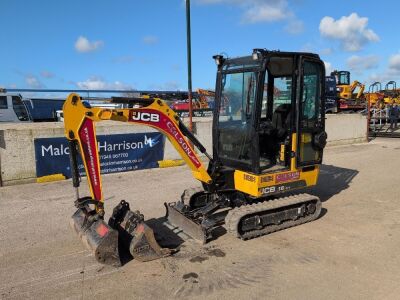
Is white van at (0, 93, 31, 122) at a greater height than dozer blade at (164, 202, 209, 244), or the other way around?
white van at (0, 93, 31, 122)

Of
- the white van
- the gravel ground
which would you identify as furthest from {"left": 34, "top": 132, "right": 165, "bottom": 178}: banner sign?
the white van

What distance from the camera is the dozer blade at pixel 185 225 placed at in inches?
207

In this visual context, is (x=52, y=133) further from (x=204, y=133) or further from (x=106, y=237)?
(x=106, y=237)

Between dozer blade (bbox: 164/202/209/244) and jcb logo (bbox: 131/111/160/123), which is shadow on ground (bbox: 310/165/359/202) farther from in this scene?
jcb logo (bbox: 131/111/160/123)

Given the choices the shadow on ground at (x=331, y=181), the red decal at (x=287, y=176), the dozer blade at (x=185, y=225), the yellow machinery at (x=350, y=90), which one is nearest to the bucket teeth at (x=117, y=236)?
the dozer blade at (x=185, y=225)

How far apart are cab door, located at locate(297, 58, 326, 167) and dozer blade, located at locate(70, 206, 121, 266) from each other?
3.13 meters

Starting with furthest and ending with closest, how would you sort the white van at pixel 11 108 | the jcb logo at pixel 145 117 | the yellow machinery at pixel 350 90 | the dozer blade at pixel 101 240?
1. the yellow machinery at pixel 350 90
2. the white van at pixel 11 108
3. the jcb logo at pixel 145 117
4. the dozer blade at pixel 101 240

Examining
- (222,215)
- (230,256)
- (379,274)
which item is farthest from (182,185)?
(379,274)

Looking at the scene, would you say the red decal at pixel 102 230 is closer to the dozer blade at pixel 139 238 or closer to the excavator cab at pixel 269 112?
the dozer blade at pixel 139 238

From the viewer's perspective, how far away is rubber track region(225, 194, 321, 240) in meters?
5.32

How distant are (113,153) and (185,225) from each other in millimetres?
4950

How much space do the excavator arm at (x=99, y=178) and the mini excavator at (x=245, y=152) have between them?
0.05 feet

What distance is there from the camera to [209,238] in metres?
5.37

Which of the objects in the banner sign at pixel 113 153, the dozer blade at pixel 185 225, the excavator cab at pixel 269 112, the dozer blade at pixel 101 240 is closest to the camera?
the dozer blade at pixel 101 240
